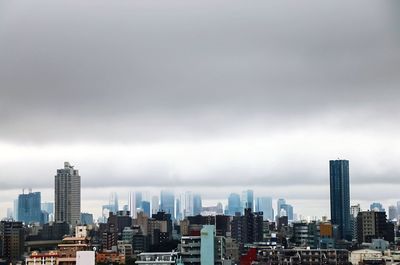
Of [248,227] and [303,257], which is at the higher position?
[248,227]

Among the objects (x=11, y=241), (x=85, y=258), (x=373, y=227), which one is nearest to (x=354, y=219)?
(x=373, y=227)

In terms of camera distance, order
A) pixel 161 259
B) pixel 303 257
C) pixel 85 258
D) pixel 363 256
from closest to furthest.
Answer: pixel 85 258 < pixel 161 259 < pixel 303 257 < pixel 363 256

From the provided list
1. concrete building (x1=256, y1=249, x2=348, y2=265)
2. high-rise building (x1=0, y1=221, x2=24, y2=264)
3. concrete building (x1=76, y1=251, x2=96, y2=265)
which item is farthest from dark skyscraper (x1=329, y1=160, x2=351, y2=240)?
concrete building (x1=76, y1=251, x2=96, y2=265)

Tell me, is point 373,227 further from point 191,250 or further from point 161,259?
point 161,259

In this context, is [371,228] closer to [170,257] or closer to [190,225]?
[190,225]

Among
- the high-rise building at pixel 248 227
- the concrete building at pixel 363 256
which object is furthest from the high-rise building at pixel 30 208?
the concrete building at pixel 363 256
